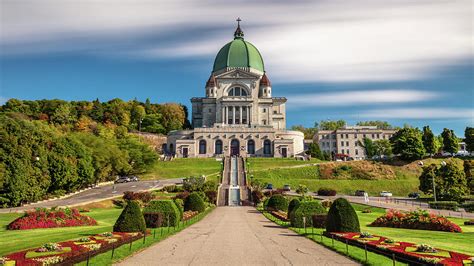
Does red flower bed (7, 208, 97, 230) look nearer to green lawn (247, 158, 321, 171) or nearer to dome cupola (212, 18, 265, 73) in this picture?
green lawn (247, 158, 321, 171)

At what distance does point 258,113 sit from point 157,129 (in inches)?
1372

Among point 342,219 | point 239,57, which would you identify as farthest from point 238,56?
point 342,219

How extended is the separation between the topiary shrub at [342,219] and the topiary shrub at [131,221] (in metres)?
10.1

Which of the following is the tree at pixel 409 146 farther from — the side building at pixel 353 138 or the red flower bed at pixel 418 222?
the red flower bed at pixel 418 222

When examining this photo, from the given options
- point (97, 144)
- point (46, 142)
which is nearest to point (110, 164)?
point (97, 144)

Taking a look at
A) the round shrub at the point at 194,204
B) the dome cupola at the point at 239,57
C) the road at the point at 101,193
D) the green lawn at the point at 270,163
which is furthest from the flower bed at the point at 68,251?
the dome cupola at the point at 239,57

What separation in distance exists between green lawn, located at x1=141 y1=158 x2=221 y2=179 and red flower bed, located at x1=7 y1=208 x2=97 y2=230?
46.1 meters

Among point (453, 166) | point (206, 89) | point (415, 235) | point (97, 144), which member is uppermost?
point (206, 89)

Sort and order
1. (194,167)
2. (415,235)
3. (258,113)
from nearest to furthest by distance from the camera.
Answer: (415,235) → (194,167) → (258,113)

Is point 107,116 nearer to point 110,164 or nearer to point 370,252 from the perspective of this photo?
point 110,164

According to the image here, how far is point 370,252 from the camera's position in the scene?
17078 mm

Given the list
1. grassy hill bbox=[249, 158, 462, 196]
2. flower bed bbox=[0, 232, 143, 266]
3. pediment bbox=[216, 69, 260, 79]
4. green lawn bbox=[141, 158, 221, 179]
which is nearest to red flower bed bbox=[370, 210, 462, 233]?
flower bed bbox=[0, 232, 143, 266]

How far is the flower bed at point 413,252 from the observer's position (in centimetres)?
1341

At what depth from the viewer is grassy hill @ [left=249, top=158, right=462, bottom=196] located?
6925cm
